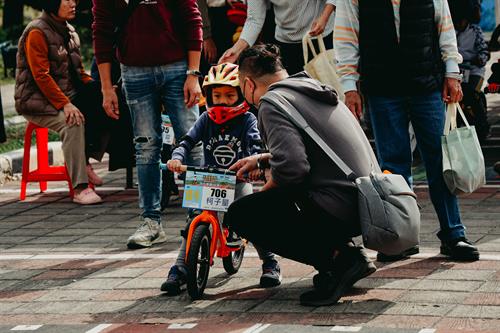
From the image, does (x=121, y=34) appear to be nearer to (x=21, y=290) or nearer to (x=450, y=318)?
(x=21, y=290)

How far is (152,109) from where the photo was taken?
781 cm

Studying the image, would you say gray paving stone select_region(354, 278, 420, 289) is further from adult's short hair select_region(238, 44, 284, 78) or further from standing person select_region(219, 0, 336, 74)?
standing person select_region(219, 0, 336, 74)

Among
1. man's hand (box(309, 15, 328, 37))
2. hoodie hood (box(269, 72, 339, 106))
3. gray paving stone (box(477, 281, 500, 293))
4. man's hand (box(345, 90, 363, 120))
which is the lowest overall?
gray paving stone (box(477, 281, 500, 293))

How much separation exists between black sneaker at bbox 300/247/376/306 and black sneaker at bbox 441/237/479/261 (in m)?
0.87

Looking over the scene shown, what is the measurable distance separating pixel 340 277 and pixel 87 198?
4.21 metres

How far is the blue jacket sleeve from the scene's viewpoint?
6.56 metres

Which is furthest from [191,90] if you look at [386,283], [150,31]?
[386,283]

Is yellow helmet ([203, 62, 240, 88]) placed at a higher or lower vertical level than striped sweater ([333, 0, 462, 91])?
lower

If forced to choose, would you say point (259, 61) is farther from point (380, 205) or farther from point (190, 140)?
point (380, 205)

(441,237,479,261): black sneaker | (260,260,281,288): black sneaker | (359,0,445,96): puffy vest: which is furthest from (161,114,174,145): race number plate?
(441,237,479,261): black sneaker

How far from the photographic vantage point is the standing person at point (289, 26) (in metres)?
8.45

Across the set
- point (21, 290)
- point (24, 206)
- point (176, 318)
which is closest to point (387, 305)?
point (176, 318)

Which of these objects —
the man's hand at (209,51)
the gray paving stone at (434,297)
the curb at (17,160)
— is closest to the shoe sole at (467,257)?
the gray paving stone at (434,297)

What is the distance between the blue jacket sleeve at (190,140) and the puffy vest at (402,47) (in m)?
1.03
